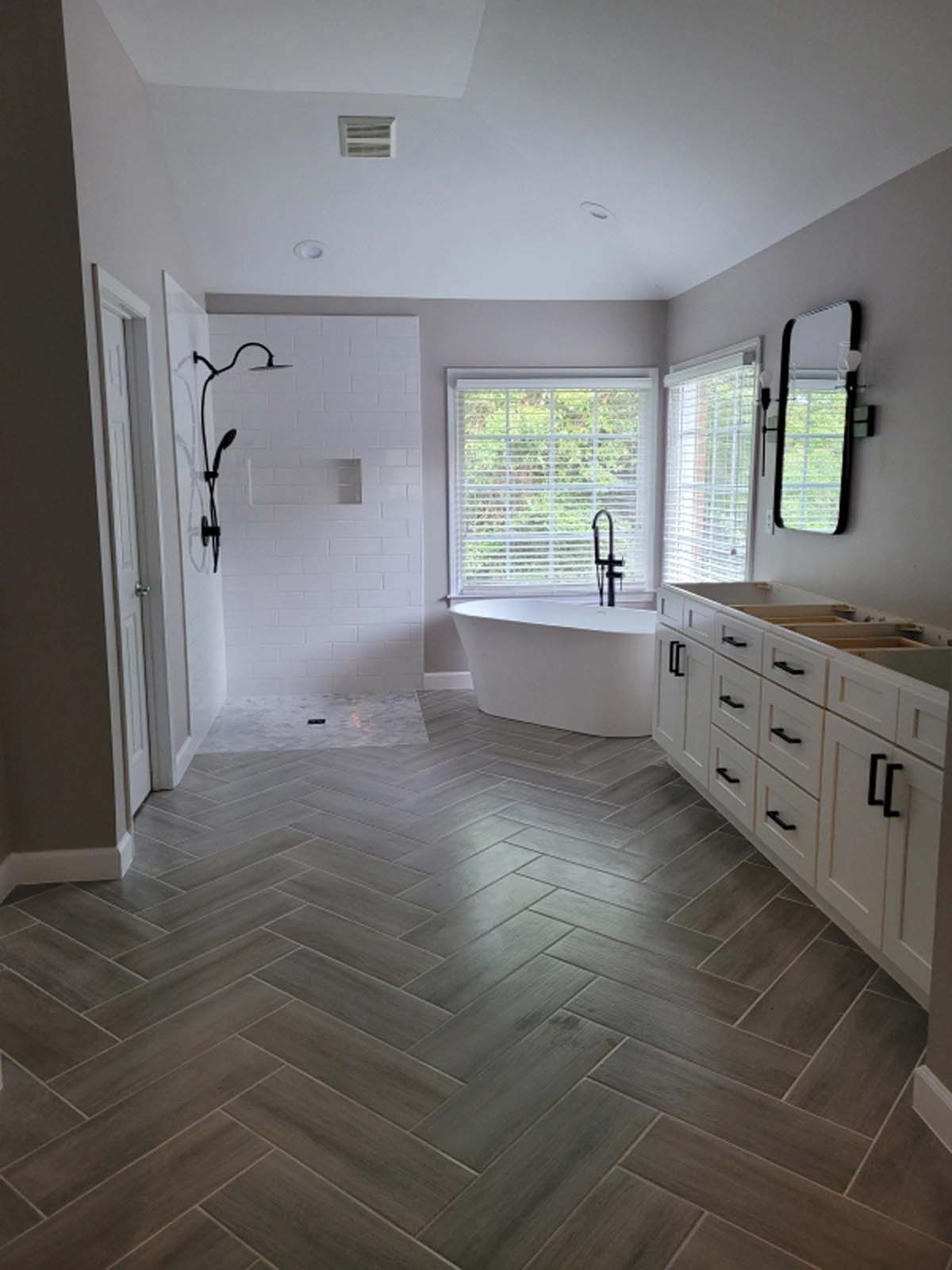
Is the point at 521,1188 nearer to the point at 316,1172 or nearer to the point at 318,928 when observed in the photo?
the point at 316,1172

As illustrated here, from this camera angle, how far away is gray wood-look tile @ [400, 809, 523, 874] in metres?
3.79

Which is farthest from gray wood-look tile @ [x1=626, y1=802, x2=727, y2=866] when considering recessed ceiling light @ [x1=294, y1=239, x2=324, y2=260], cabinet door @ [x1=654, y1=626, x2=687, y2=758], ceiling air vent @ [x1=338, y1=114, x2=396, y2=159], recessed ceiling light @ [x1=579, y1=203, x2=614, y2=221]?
recessed ceiling light @ [x1=294, y1=239, x2=324, y2=260]

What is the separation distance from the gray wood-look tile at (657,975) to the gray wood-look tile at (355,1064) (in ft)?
2.27

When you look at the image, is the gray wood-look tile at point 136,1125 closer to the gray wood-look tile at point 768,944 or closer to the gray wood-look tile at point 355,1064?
the gray wood-look tile at point 355,1064

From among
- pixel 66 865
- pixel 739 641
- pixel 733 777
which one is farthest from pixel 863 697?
pixel 66 865

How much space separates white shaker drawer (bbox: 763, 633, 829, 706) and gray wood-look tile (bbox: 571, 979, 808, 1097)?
1.10 meters

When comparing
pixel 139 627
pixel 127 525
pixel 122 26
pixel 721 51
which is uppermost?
pixel 122 26

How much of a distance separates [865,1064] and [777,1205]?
1.99 ft

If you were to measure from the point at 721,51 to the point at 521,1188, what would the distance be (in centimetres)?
356

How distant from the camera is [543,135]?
194 inches

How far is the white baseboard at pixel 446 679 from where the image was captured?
6664mm

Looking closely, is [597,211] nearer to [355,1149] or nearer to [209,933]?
[209,933]

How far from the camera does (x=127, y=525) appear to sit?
4.25 m

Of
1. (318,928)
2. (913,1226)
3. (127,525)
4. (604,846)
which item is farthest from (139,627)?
(913,1226)
